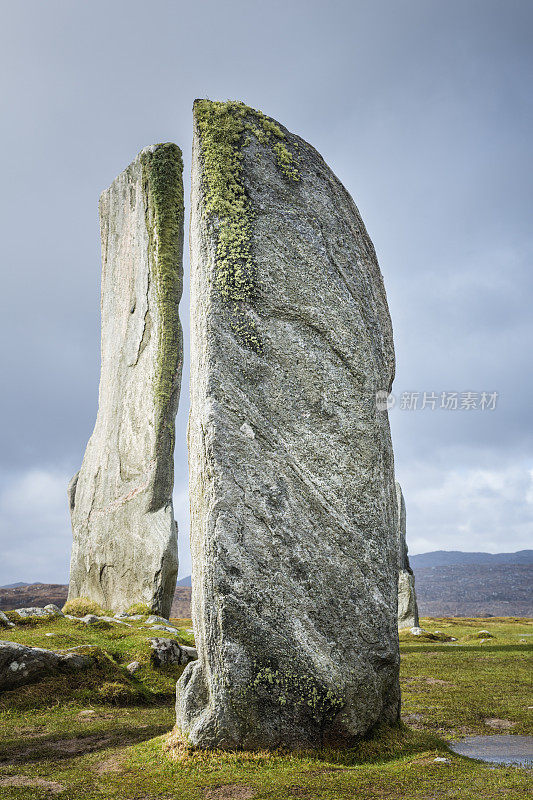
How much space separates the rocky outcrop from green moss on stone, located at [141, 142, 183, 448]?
644 centimetres

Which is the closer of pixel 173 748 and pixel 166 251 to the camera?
pixel 173 748

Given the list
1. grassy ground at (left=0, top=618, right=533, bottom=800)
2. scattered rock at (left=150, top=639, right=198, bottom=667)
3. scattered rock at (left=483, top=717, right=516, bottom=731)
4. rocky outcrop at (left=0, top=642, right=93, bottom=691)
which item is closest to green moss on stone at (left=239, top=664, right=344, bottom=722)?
grassy ground at (left=0, top=618, right=533, bottom=800)

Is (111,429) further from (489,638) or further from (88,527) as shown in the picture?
(489,638)

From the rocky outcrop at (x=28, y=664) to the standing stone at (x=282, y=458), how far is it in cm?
349

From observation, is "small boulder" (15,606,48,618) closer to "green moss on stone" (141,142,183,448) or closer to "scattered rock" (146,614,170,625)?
"scattered rock" (146,614,170,625)

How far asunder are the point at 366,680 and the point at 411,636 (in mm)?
13685

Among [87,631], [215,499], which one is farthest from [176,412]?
[215,499]

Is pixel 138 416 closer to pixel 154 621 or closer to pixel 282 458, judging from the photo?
pixel 154 621

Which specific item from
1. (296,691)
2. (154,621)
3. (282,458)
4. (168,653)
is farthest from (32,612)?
(282,458)

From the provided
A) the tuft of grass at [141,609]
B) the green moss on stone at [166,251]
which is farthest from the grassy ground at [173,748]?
the green moss on stone at [166,251]

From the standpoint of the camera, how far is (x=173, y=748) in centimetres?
500

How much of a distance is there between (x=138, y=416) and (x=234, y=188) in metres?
9.47

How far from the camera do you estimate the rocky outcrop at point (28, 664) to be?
7531 millimetres

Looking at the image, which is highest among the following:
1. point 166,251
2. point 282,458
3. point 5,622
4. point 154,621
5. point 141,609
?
point 166,251
